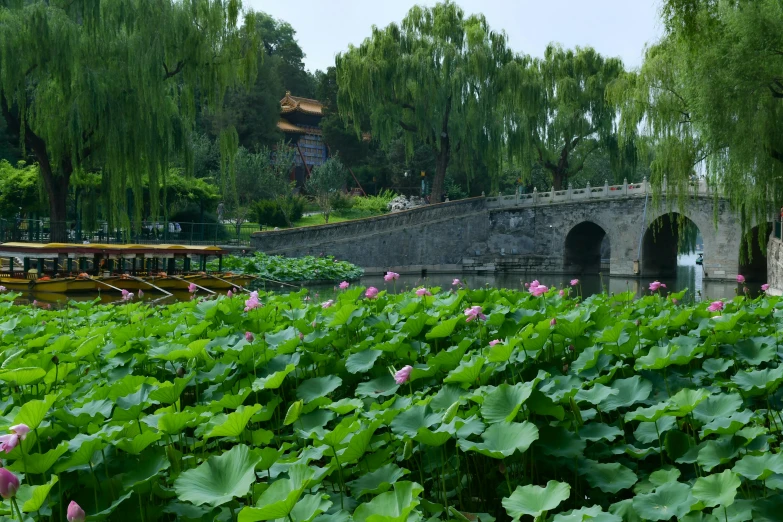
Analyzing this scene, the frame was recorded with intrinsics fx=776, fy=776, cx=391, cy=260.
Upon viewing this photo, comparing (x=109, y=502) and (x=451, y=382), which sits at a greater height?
(x=451, y=382)

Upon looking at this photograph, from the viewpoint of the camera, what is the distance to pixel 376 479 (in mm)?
1888

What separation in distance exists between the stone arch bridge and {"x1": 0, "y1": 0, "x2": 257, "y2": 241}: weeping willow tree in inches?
373

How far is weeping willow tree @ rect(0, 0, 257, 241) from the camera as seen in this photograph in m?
13.6

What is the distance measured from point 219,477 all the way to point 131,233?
67.5 ft

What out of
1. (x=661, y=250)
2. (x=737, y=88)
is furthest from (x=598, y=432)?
(x=661, y=250)

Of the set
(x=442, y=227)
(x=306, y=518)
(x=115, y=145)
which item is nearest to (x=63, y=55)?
(x=115, y=145)

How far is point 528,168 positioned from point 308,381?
92.9 feet

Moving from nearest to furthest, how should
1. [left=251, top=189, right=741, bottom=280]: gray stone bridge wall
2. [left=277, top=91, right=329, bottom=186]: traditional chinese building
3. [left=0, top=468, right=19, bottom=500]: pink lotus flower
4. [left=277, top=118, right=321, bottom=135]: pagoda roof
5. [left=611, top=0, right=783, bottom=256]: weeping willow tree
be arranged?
[left=0, top=468, right=19, bottom=500]: pink lotus flower
[left=611, top=0, right=783, bottom=256]: weeping willow tree
[left=251, top=189, right=741, bottom=280]: gray stone bridge wall
[left=277, top=118, right=321, bottom=135]: pagoda roof
[left=277, top=91, right=329, bottom=186]: traditional chinese building

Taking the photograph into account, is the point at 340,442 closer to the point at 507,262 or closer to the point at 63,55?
the point at 63,55

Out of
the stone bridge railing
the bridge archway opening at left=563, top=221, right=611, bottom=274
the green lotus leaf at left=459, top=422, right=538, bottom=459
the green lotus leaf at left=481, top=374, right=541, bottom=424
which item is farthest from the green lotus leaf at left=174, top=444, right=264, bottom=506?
the bridge archway opening at left=563, top=221, right=611, bottom=274

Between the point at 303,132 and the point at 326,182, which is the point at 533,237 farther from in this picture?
the point at 303,132

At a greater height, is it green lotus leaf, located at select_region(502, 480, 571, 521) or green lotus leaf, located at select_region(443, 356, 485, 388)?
green lotus leaf, located at select_region(443, 356, 485, 388)

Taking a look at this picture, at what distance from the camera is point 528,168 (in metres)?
30.0

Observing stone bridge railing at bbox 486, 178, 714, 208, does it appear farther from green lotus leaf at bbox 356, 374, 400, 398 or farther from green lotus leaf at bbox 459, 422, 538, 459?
green lotus leaf at bbox 459, 422, 538, 459
